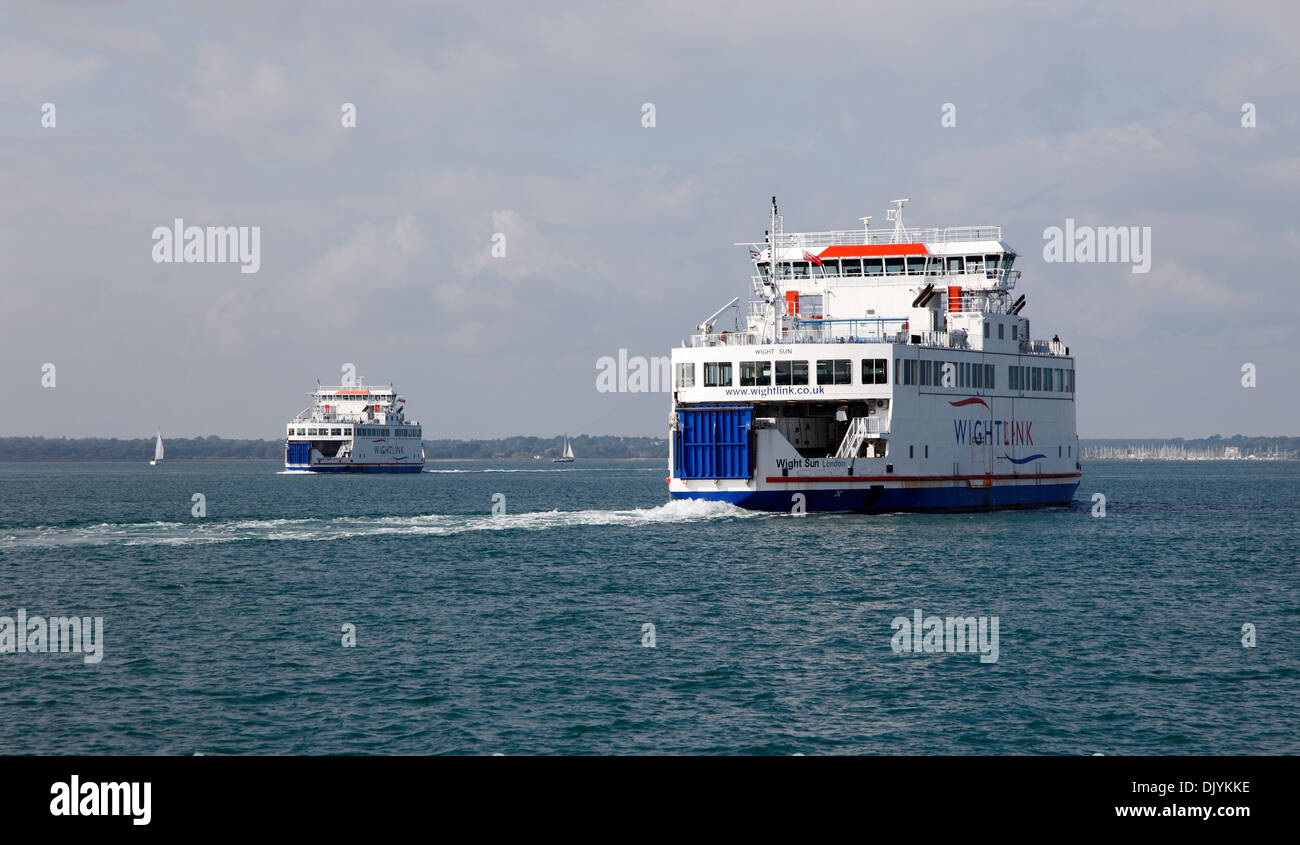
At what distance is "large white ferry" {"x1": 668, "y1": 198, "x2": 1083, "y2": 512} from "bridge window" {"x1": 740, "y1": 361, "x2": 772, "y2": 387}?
0.05 m

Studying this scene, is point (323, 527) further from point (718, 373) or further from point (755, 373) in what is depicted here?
point (755, 373)

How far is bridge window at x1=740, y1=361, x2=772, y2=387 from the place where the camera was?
5403cm

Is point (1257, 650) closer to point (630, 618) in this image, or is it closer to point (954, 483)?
point (630, 618)

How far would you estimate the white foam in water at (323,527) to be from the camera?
50.7 metres

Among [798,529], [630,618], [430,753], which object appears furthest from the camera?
[798,529]

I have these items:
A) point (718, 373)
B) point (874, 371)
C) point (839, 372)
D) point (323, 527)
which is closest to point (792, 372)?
point (839, 372)

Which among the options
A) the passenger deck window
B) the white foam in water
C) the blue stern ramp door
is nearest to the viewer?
the white foam in water

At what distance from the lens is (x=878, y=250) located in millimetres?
63188

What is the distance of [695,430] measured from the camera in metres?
52.6

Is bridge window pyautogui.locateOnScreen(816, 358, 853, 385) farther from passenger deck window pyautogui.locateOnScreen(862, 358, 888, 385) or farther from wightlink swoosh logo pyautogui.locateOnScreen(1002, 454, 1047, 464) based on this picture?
wightlink swoosh logo pyautogui.locateOnScreen(1002, 454, 1047, 464)

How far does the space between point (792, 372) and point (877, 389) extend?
12.5ft

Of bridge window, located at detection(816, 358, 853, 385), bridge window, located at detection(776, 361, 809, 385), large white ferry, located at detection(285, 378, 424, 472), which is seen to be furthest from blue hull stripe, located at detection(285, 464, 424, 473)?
bridge window, located at detection(816, 358, 853, 385)
